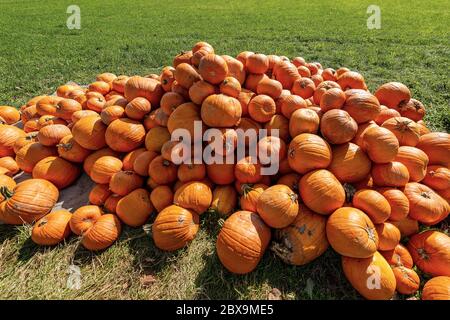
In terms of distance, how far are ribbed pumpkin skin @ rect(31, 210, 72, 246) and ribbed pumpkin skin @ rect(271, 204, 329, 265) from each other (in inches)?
95.0

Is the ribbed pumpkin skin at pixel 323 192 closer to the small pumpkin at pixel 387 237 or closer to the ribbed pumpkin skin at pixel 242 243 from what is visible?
the small pumpkin at pixel 387 237

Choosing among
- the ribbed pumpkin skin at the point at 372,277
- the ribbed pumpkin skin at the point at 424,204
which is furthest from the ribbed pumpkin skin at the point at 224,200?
the ribbed pumpkin skin at the point at 424,204

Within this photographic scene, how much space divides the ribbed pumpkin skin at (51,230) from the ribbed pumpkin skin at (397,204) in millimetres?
3573

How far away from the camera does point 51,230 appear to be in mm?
3123

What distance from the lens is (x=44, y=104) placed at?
4645 millimetres

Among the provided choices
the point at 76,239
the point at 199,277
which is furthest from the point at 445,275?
the point at 76,239

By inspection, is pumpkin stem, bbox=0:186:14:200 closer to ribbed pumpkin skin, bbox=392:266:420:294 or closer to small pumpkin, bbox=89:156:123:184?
small pumpkin, bbox=89:156:123:184

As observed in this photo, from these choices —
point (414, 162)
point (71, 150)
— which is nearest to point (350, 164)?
point (414, 162)

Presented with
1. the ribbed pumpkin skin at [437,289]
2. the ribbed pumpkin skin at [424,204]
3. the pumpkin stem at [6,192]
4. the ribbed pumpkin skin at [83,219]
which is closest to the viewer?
the ribbed pumpkin skin at [437,289]

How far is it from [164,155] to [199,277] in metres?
1.41

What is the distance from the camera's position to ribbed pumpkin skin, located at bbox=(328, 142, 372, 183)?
115 inches

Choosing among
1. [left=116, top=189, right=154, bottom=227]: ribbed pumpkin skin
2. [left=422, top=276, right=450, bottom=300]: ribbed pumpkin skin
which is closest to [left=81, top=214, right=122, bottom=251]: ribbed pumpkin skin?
[left=116, top=189, right=154, bottom=227]: ribbed pumpkin skin

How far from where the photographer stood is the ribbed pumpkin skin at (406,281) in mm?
2574
